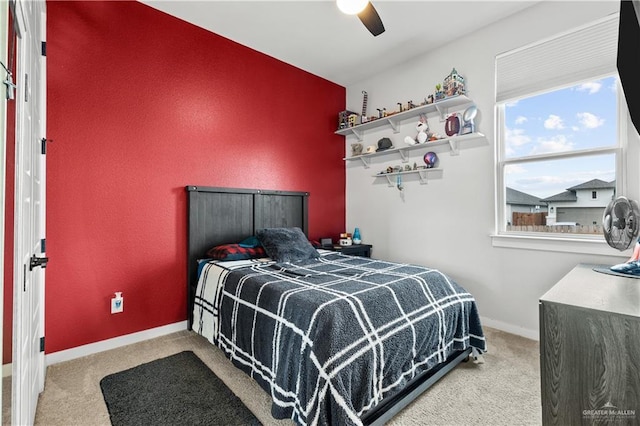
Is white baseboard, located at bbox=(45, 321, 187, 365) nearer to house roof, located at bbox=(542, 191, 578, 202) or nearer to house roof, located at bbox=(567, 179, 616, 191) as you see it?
house roof, located at bbox=(542, 191, 578, 202)

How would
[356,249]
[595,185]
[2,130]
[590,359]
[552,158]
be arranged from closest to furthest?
[2,130], [590,359], [595,185], [552,158], [356,249]

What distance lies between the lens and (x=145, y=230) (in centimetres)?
260

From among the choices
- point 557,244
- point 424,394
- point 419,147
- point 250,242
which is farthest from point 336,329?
point 419,147

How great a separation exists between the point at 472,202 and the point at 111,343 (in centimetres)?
341

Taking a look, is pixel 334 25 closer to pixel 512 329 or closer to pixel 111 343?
pixel 512 329

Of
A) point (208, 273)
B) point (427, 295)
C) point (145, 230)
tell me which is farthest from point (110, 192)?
point (427, 295)

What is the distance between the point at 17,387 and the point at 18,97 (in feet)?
3.48

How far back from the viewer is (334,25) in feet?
9.41

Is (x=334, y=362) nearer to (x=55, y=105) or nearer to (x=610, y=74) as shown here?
(x=55, y=105)

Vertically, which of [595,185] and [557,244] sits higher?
[595,185]

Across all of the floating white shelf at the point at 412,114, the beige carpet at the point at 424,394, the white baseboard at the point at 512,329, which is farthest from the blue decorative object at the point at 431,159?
the beige carpet at the point at 424,394

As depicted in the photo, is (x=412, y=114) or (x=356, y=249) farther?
(x=356, y=249)

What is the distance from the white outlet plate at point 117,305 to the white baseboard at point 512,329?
323cm

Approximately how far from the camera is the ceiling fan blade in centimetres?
198
